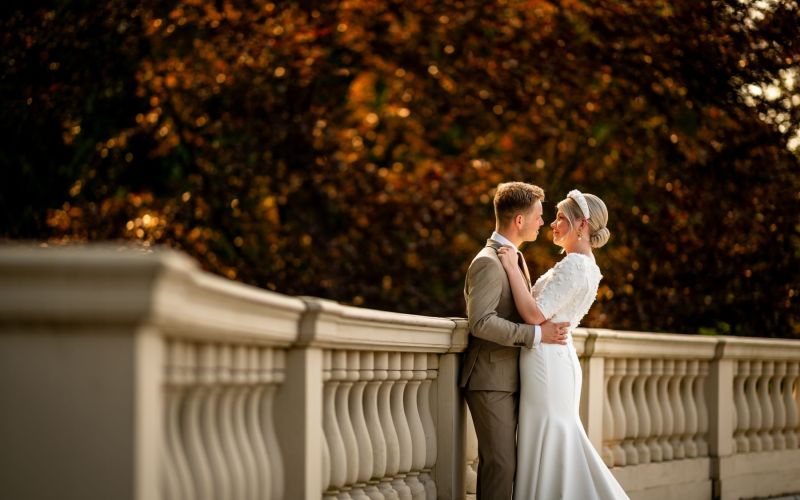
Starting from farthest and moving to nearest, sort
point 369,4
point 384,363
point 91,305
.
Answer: point 369,4
point 384,363
point 91,305

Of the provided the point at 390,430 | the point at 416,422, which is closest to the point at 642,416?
the point at 416,422

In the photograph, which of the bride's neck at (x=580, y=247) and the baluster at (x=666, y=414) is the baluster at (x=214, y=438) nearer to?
the bride's neck at (x=580, y=247)

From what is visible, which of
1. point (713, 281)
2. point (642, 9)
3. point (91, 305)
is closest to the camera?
point (91, 305)

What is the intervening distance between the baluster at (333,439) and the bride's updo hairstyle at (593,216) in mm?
2216

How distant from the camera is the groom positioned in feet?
23.1

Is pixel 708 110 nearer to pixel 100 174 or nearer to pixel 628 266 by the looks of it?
pixel 628 266

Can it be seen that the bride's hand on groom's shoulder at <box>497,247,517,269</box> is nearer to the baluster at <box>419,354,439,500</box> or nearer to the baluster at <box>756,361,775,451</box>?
the baluster at <box>419,354,439,500</box>

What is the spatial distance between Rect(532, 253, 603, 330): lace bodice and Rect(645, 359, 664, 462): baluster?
2.49 metres

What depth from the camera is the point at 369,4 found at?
17.6 metres

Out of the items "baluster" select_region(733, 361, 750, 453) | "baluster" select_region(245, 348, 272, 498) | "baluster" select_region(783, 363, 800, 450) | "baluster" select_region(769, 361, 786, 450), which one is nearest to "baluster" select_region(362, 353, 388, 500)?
"baluster" select_region(245, 348, 272, 498)

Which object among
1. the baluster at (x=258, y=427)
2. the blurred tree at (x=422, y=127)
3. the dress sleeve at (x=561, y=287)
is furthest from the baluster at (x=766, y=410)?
the baluster at (x=258, y=427)

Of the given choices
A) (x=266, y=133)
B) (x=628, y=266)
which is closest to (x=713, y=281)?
(x=628, y=266)

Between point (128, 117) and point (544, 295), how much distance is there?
408 inches

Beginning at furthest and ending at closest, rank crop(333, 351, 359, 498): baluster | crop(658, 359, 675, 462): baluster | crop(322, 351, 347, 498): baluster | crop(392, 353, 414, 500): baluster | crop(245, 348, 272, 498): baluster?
crop(658, 359, 675, 462): baluster → crop(392, 353, 414, 500): baluster → crop(333, 351, 359, 498): baluster → crop(322, 351, 347, 498): baluster → crop(245, 348, 272, 498): baluster
